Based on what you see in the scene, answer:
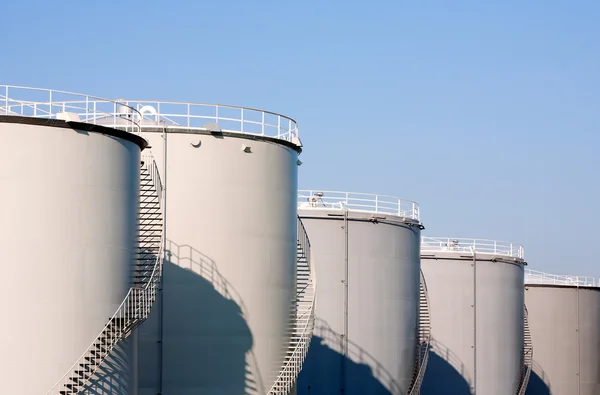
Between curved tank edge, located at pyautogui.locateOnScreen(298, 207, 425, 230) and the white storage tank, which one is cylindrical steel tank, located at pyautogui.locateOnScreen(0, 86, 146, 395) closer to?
the white storage tank

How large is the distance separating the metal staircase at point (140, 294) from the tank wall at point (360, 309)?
29.9 feet

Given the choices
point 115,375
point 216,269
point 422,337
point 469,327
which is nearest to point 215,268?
point 216,269

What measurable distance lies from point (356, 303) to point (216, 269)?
31.3ft

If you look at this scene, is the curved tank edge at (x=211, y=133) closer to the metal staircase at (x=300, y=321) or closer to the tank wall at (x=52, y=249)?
the metal staircase at (x=300, y=321)

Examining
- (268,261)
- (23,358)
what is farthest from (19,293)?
(268,261)

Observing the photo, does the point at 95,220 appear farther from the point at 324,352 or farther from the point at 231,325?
the point at 324,352

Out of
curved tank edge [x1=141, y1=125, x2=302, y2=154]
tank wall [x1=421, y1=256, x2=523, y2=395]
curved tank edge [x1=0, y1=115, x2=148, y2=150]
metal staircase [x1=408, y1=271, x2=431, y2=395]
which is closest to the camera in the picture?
curved tank edge [x1=0, y1=115, x2=148, y2=150]

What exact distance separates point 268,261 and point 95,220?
22.8ft

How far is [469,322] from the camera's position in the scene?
42406 millimetres

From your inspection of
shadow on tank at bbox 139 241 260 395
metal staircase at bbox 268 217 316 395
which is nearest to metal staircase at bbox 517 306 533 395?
metal staircase at bbox 268 217 316 395

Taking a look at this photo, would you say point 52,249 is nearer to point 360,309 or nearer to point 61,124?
point 61,124

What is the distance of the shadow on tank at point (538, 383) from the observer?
5200cm

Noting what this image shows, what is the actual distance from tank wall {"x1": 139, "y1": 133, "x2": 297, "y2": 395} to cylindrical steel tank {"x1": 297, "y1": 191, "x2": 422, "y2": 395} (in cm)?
722

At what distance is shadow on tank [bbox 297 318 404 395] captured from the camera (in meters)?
32.0
